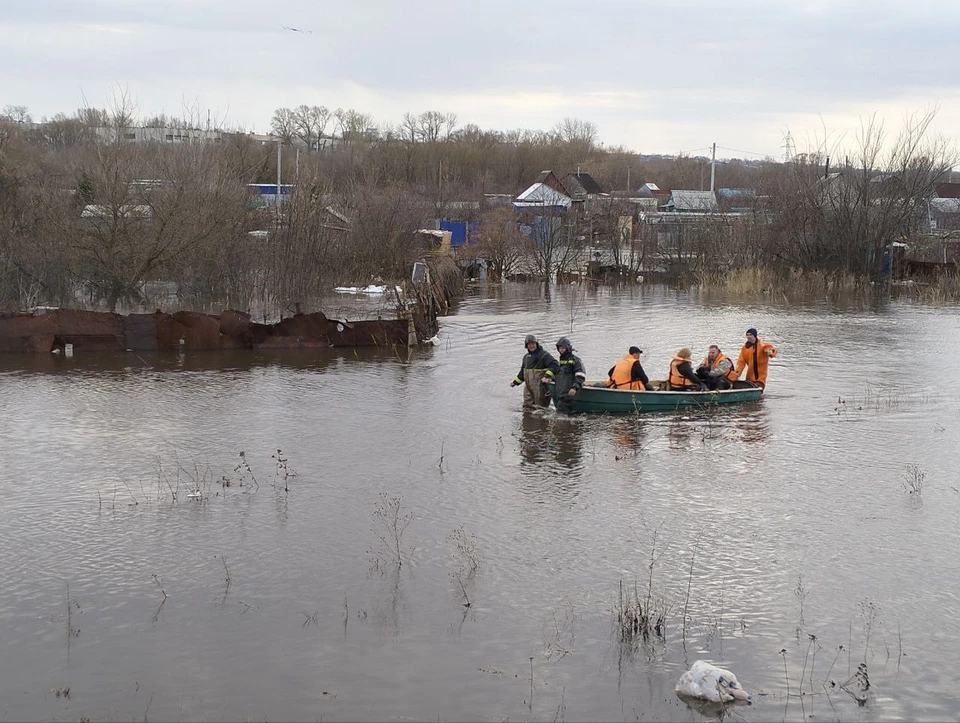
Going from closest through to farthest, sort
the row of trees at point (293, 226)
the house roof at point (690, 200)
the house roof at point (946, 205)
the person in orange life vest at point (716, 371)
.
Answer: the person in orange life vest at point (716, 371) → the row of trees at point (293, 226) → the house roof at point (946, 205) → the house roof at point (690, 200)

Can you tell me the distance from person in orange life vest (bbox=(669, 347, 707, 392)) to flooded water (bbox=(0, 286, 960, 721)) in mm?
553

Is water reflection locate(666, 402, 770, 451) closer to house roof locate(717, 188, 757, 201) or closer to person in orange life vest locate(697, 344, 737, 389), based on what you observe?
person in orange life vest locate(697, 344, 737, 389)

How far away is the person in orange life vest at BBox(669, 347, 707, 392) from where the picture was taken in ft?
56.9

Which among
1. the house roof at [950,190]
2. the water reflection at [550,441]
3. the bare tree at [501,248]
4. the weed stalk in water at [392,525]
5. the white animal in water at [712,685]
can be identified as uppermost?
the house roof at [950,190]

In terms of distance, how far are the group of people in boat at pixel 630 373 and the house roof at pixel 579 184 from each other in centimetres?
6054

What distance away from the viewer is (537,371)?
17250 mm

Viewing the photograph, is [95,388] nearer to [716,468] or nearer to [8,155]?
[716,468]

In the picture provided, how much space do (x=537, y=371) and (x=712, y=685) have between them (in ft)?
32.6

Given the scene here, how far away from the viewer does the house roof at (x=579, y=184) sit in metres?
79.4

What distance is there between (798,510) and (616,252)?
34.6 m

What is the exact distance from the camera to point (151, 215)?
2803cm

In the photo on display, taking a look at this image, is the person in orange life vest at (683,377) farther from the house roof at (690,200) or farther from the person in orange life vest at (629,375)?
the house roof at (690,200)

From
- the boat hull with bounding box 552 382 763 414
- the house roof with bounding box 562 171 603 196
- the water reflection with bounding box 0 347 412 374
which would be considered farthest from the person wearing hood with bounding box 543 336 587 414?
the house roof with bounding box 562 171 603 196

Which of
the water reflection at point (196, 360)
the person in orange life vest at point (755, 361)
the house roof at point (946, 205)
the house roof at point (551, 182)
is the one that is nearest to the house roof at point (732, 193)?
the house roof at point (551, 182)
